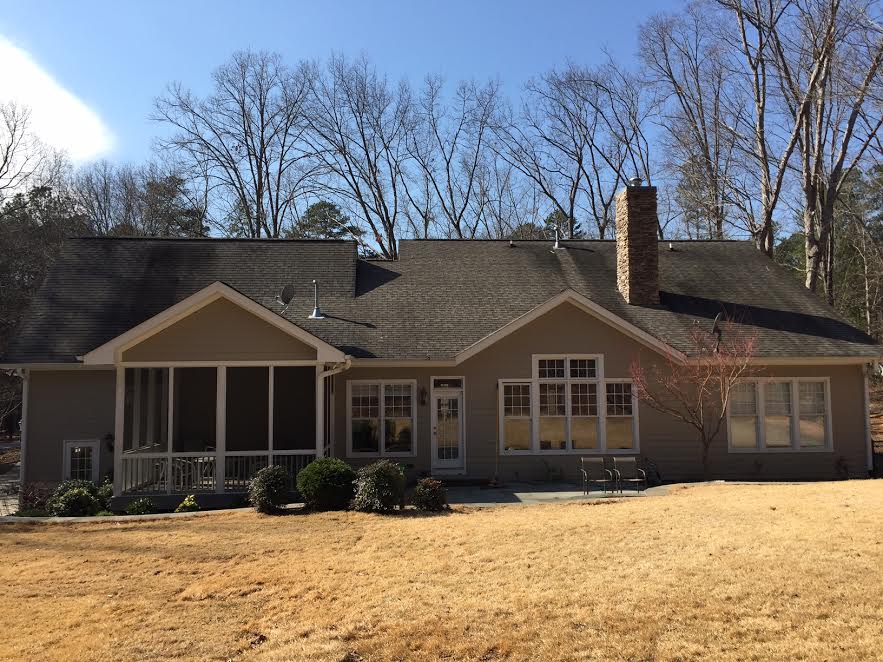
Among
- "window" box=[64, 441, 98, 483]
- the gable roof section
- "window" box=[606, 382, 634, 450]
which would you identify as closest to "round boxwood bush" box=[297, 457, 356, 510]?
the gable roof section

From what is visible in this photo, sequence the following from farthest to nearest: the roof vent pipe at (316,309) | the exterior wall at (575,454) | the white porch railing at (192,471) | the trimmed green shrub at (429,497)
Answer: the roof vent pipe at (316,309) → the exterior wall at (575,454) → the white porch railing at (192,471) → the trimmed green shrub at (429,497)

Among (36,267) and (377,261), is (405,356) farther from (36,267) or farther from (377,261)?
(36,267)

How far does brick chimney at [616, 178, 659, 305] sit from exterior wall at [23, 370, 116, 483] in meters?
12.5

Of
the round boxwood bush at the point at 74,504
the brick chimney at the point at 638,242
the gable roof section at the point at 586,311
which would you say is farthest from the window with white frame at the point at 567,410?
the round boxwood bush at the point at 74,504

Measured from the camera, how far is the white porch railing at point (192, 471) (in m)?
14.2

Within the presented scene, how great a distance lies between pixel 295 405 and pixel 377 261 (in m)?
4.87

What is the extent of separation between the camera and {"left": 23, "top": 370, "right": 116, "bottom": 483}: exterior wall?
15273mm

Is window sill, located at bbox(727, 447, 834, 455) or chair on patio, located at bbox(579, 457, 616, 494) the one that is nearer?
chair on patio, located at bbox(579, 457, 616, 494)

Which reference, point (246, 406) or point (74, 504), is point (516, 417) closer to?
point (246, 406)

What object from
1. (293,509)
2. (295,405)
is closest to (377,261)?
(295,405)

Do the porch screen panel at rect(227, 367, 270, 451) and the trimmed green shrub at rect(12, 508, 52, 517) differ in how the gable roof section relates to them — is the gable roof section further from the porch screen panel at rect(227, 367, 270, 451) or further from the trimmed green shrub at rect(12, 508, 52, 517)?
the trimmed green shrub at rect(12, 508, 52, 517)

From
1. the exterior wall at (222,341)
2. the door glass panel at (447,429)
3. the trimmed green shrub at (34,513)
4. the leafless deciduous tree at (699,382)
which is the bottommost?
the trimmed green shrub at (34,513)

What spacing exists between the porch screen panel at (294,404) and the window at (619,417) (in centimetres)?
721

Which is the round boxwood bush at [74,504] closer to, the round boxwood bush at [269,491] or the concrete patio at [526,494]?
the round boxwood bush at [269,491]
